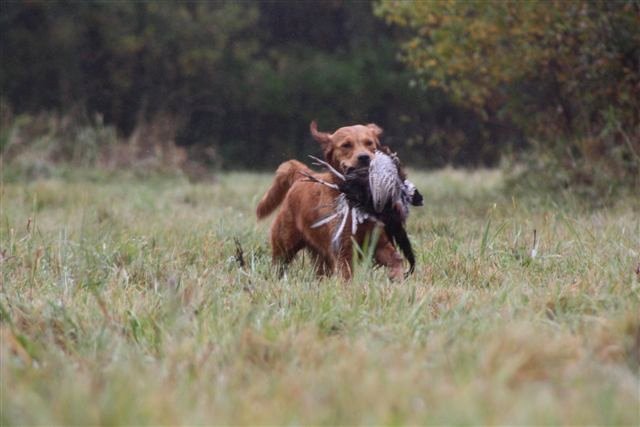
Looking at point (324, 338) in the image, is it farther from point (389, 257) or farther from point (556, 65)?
point (556, 65)

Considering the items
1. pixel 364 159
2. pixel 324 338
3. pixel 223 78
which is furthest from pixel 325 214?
pixel 223 78

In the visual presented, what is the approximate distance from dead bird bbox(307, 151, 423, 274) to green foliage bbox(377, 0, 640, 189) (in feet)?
14.3

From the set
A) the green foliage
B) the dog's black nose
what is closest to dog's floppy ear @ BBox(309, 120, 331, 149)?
the dog's black nose

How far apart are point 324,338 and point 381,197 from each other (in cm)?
119

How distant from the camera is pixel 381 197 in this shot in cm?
392

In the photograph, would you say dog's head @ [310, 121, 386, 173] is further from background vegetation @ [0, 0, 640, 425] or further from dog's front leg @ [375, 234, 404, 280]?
background vegetation @ [0, 0, 640, 425]

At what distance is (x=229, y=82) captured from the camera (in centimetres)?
2164

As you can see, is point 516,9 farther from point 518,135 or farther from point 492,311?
point 518,135

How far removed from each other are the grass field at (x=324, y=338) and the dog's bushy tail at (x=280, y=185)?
414 millimetres

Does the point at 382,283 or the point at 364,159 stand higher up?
the point at 364,159

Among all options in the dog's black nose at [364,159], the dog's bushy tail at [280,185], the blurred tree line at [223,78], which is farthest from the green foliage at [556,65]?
the blurred tree line at [223,78]

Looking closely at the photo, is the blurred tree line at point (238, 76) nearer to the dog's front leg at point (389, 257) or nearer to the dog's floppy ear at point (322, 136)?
the dog's floppy ear at point (322, 136)

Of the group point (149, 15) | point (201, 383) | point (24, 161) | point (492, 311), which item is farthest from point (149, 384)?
point (149, 15)

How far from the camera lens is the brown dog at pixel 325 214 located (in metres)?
4.28
